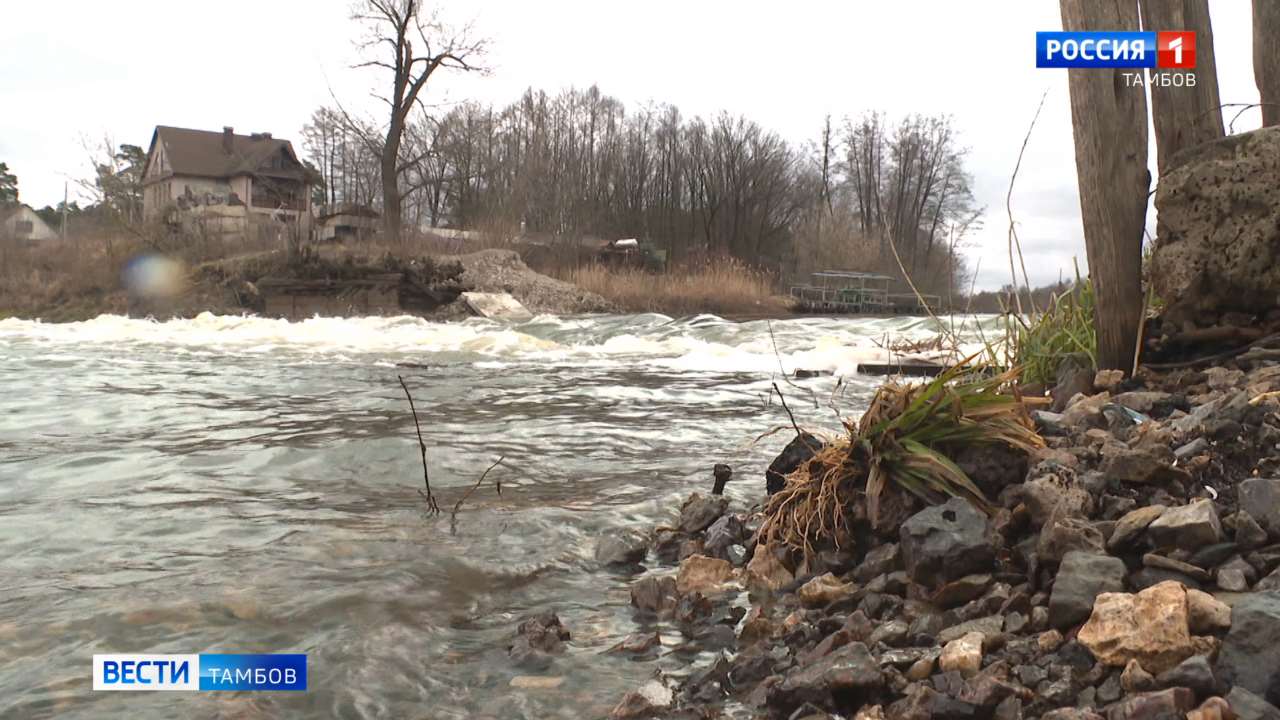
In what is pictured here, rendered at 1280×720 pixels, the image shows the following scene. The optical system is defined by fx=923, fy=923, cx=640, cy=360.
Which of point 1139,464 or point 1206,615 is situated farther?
point 1139,464

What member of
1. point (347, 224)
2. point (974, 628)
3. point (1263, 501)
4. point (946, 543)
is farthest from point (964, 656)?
point (347, 224)

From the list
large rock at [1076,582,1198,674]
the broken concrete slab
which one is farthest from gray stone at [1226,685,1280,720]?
the broken concrete slab

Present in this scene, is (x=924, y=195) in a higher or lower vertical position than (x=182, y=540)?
higher

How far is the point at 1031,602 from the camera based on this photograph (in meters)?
2.31

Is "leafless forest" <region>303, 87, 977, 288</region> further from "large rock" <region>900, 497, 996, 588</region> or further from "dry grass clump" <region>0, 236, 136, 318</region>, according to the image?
"large rock" <region>900, 497, 996, 588</region>

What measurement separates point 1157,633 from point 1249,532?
52 centimetres

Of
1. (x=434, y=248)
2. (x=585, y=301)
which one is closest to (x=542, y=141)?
(x=434, y=248)

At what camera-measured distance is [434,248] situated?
32000 millimetres

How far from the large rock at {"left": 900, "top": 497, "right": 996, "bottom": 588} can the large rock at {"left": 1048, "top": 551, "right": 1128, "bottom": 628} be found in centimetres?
29

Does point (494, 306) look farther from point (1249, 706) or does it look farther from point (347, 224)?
point (1249, 706)

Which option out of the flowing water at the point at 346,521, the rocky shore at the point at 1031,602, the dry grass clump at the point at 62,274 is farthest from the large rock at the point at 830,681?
the dry grass clump at the point at 62,274

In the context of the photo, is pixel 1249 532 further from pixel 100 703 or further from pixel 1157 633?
pixel 100 703

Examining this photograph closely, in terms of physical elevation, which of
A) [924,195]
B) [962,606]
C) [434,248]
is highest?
[924,195]

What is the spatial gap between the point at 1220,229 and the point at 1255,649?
3.37 meters
